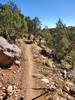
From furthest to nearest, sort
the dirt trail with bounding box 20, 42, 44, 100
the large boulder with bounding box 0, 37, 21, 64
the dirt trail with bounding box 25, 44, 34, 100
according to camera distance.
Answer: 1. the large boulder with bounding box 0, 37, 21, 64
2. the dirt trail with bounding box 20, 42, 44, 100
3. the dirt trail with bounding box 25, 44, 34, 100

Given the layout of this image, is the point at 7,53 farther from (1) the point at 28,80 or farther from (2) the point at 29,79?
(1) the point at 28,80

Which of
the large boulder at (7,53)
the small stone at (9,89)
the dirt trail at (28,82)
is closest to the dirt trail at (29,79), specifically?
the dirt trail at (28,82)

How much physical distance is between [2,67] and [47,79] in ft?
27.1

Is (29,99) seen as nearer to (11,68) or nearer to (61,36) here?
(11,68)

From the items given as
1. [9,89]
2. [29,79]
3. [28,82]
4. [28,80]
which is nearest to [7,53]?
[29,79]

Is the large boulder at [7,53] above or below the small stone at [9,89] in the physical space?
above

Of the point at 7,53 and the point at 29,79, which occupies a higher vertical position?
the point at 7,53

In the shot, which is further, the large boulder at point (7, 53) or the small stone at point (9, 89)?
the large boulder at point (7, 53)

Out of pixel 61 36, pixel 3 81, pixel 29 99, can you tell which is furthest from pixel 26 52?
pixel 29 99

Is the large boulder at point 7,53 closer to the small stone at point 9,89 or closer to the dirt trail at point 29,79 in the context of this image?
the dirt trail at point 29,79

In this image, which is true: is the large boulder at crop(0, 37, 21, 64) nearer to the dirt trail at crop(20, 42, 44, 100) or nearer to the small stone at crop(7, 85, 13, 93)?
the dirt trail at crop(20, 42, 44, 100)

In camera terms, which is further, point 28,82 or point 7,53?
point 7,53

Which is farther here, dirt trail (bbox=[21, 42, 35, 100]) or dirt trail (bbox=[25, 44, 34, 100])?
dirt trail (bbox=[21, 42, 35, 100])

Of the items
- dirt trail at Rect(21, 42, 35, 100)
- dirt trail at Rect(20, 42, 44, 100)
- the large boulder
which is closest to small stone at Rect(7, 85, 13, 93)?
dirt trail at Rect(20, 42, 44, 100)
